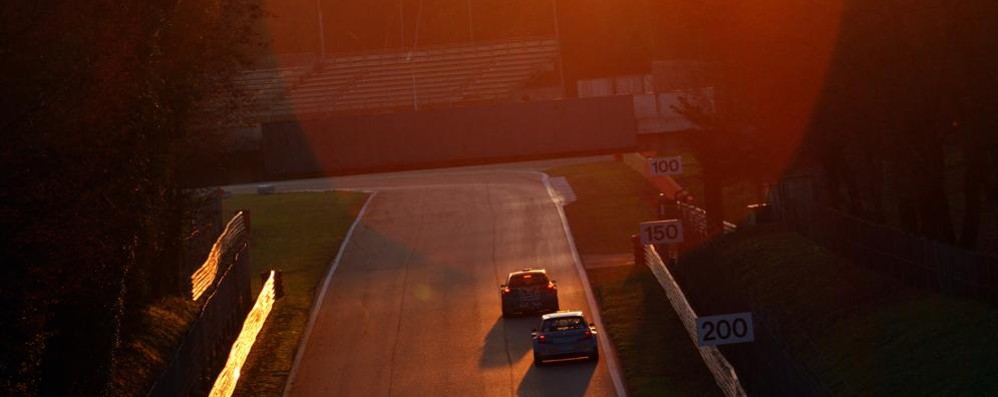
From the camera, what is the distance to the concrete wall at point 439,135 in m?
32.8

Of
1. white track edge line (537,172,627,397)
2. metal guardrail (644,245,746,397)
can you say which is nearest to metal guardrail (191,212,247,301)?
white track edge line (537,172,627,397)

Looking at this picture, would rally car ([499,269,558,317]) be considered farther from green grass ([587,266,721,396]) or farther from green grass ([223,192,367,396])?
green grass ([223,192,367,396])

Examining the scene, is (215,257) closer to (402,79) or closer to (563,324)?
(563,324)

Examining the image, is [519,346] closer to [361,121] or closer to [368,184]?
[361,121]

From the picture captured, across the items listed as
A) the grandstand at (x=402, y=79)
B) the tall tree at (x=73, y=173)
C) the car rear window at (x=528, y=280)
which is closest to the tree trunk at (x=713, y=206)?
the car rear window at (x=528, y=280)

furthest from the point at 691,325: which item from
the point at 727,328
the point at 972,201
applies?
the point at 727,328

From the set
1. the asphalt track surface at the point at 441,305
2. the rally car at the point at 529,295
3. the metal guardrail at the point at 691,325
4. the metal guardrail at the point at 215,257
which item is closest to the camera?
the metal guardrail at the point at 691,325

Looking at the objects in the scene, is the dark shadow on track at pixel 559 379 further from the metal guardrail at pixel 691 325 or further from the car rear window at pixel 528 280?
the car rear window at pixel 528 280

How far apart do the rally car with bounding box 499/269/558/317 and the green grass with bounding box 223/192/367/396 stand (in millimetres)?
6002

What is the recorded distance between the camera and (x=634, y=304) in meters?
40.4

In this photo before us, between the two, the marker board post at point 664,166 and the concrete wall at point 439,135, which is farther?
the marker board post at point 664,166

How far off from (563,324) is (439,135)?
5.28 metres

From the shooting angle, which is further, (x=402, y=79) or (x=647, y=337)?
(x=402, y=79)

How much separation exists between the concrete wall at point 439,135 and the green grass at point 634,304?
5.26 m
